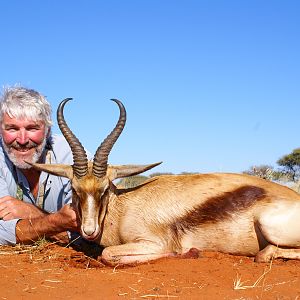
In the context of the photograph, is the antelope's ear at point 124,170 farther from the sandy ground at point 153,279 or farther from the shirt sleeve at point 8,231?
the shirt sleeve at point 8,231

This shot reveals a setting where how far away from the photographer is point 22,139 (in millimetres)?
7023

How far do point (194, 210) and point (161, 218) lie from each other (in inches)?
15.8

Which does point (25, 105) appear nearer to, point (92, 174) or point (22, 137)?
point (22, 137)

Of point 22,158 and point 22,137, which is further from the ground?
point 22,137

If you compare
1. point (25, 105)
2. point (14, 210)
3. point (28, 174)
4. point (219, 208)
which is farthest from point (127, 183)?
point (219, 208)

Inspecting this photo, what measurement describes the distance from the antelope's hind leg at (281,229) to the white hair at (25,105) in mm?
3259

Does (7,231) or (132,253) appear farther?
(7,231)

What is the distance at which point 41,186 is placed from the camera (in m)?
7.29

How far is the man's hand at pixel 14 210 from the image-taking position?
6.73 metres

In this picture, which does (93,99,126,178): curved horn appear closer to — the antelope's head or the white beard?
the antelope's head

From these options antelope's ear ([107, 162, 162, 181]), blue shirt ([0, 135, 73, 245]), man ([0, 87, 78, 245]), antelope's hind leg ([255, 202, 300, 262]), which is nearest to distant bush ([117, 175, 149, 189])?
blue shirt ([0, 135, 73, 245])

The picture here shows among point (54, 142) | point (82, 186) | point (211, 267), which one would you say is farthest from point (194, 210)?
point (54, 142)

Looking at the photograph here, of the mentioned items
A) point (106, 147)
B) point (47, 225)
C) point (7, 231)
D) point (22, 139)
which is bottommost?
point (7, 231)

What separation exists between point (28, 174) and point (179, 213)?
98.0 inches
